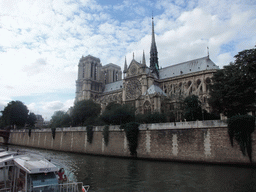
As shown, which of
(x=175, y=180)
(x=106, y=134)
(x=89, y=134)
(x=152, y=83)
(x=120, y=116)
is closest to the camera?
(x=175, y=180)

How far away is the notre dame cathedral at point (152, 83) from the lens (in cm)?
4278

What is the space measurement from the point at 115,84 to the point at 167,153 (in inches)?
2212

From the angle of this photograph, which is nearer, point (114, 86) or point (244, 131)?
point (244, 131)

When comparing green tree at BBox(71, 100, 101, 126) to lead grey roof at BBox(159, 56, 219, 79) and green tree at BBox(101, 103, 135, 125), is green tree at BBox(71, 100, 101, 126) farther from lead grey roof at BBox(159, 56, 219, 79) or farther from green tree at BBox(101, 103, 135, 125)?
lead grey roof at BBox(159, 56, 219, 79)

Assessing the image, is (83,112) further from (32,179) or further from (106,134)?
(32,179)

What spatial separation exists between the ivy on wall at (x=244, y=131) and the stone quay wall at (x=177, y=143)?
37cm

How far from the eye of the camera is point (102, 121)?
36.5m

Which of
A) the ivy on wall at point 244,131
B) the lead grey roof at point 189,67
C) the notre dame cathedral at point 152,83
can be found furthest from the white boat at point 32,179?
the lead grey roof at point 189,67

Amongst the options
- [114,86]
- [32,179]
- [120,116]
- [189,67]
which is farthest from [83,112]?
[32,179]

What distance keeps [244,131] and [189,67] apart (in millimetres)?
37359

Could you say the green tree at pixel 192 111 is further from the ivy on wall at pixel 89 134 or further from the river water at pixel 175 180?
the ivy on wall at pixel 89 134

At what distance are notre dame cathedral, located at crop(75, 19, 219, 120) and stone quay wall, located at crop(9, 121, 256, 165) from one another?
14.1 m

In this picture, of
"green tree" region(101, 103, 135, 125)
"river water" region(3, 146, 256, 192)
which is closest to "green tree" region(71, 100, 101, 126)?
"green tree" region(101, 103, 135, 125)

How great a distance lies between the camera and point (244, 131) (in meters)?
18.7
